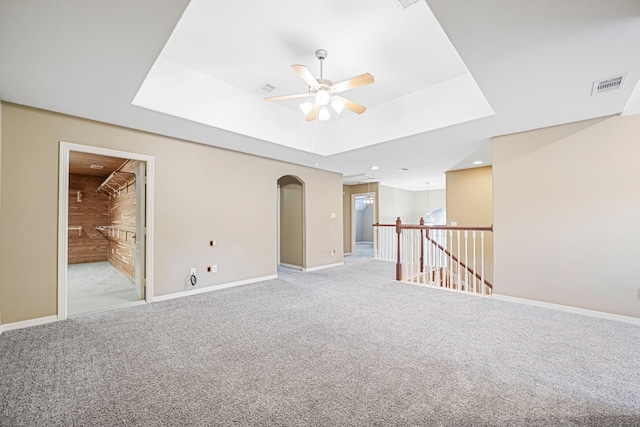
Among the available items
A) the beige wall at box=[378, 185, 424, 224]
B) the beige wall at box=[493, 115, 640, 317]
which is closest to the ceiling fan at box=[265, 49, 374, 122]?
the beige wall at box=[493, 115, 640, 317]

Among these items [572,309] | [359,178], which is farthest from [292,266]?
[572,309]

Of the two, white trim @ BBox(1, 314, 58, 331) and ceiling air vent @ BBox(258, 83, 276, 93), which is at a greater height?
ceiling air vent @ BBox(258, 83, 276, 93)

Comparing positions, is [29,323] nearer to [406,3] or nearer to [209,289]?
[209,289]

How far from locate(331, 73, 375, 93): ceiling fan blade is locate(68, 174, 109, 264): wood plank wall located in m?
8.71

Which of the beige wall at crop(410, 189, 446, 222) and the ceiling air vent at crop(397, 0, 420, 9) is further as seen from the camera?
the beige wall at crop(410, 189, 446, 222)

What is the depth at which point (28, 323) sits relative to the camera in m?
2.99

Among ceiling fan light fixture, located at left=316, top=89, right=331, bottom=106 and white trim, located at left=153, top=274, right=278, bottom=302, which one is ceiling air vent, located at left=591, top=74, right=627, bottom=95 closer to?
ceiling fan light fixture, located at left=316, top=89, right=331, bottom=106

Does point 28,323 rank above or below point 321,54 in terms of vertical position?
below

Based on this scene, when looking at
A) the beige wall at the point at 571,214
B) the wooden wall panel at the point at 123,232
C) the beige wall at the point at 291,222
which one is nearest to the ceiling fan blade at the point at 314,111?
the beige wall at the point at 571,214

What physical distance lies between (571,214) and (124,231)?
27.3 feet

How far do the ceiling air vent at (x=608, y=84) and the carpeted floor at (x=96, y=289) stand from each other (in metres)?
6.17

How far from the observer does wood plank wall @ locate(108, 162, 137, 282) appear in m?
5.51

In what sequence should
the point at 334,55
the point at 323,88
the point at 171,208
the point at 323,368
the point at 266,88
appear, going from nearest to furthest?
1. the point at 323,368
2. the point at 323,88
3. the point at 334,55
4. the point at 266,88
5. the point at 171,208

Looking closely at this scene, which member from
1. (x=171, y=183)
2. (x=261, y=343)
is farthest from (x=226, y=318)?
→ (x=171, y=183)
